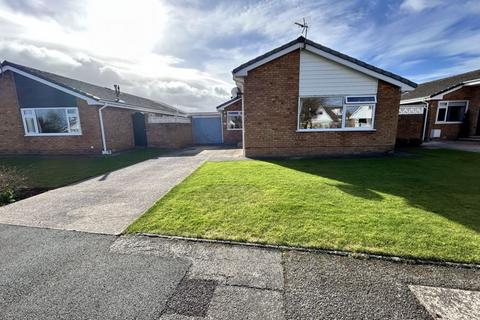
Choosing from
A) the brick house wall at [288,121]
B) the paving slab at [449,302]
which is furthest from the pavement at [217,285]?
the brick house wall at [288,121]

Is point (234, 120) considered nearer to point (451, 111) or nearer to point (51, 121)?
point (51, 121)

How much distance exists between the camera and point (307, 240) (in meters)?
3.12

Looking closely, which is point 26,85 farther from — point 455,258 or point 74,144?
point 455,258

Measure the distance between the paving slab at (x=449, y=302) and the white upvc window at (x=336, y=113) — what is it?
8.08 meters

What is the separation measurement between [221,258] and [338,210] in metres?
2.42

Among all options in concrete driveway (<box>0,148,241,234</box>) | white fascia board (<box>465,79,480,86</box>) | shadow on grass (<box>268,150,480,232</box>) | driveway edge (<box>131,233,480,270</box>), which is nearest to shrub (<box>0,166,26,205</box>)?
concrete driveway (<box>0,148,241,234</box>)

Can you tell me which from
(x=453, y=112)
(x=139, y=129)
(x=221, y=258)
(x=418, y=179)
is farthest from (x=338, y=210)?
(x=453, y=112)

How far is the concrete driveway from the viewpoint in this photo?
13.2ft

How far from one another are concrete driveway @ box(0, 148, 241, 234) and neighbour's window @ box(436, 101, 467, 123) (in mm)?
19276

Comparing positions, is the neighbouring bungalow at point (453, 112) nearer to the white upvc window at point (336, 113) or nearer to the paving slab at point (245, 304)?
the white upvc window at point (336, 113)

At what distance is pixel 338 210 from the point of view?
159 inches

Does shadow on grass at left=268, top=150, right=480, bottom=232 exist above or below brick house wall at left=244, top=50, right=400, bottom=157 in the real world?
below

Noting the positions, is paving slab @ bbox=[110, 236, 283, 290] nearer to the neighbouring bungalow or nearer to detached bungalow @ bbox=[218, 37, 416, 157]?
detached bungalow @ bbox=[218, 37, 416, 157]

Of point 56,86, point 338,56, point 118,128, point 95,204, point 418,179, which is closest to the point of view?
point 95,204
